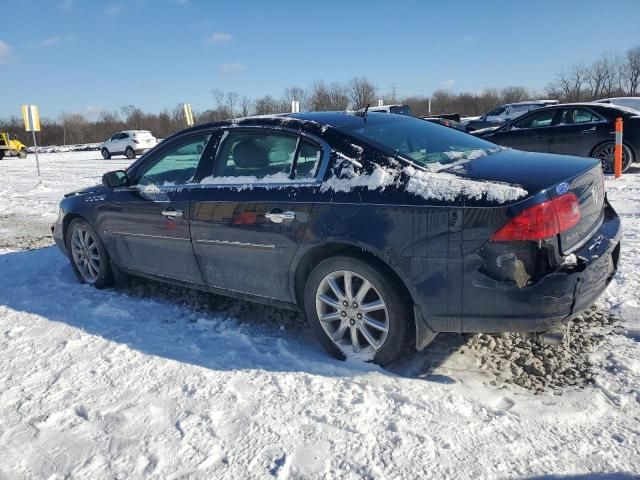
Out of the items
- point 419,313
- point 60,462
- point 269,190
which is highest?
point 269,190

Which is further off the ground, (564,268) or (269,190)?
(269,190)

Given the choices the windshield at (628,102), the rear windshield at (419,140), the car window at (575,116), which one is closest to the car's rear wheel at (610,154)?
the car window at (575,116)

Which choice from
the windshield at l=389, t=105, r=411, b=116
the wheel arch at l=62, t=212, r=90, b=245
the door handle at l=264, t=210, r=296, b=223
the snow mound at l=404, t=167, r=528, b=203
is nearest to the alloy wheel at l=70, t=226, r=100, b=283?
the wheel arch at l=62, t=212, r=90, b=245

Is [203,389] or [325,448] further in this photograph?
[203,389]

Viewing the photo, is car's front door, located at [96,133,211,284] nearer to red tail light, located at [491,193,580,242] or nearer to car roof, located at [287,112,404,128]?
car roof, located at [287,112,404,128]

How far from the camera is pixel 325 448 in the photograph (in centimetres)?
249

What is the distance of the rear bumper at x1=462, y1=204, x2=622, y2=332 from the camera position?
267 centimetres

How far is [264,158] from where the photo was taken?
3.69 meters

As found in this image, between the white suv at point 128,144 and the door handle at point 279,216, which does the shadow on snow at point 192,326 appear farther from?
the white suv at point 128,144

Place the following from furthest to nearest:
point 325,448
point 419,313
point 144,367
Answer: point 144,367 → point 419,313 → point 325,448

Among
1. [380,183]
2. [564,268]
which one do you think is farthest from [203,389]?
[564,268]

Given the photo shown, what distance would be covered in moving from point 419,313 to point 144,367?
5.92ft

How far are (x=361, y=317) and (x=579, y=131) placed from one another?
9.00 metres

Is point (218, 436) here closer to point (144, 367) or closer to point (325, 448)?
point (325, 448)
